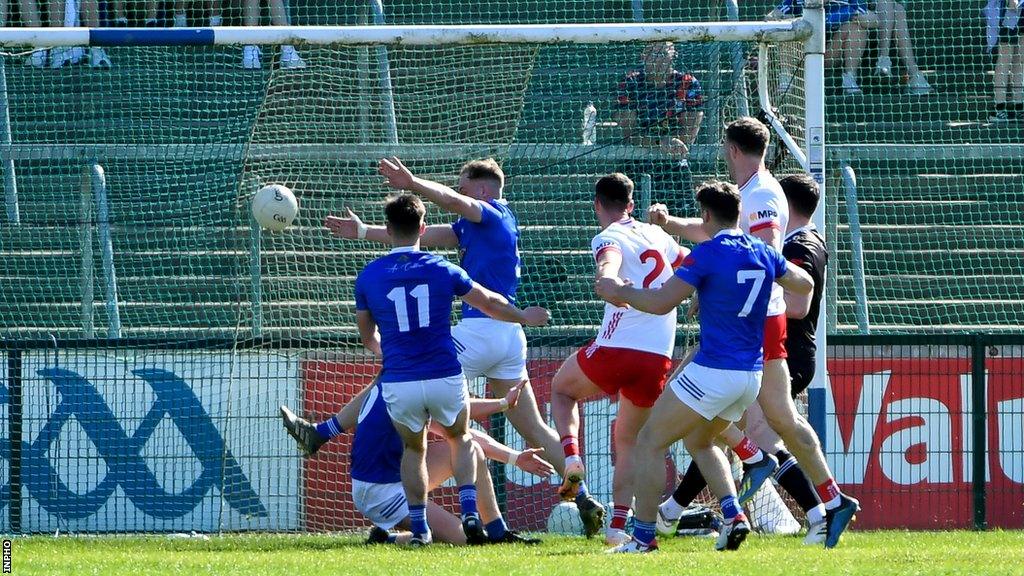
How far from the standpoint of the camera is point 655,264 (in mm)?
7859

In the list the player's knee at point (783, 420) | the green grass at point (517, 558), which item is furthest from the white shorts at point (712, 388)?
the green grass at point (517, 558)

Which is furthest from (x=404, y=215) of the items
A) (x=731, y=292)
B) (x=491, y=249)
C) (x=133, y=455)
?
(x=133, y=455)

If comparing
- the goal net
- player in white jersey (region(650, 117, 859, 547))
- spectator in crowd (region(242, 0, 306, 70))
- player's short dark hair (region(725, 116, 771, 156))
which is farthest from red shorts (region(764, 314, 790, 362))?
spectator in crowd (region(242, 0, 306, 70))

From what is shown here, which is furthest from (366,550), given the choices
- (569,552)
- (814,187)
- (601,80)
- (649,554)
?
(601,80)

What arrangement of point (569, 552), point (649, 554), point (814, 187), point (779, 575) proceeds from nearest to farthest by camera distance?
point (779, 575)
point (649, 554)
point (569, 552)
point (814, 187)

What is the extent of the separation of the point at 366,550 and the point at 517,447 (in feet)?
8.78

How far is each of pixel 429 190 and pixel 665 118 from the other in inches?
120

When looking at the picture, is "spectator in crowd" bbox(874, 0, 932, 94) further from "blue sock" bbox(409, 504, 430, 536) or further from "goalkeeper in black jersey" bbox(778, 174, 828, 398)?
"blue sock" bbox(409, 504, 430, 536)

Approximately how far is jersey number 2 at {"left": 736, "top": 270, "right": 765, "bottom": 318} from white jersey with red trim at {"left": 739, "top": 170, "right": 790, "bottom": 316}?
0.56m

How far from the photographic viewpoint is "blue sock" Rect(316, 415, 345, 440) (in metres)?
8.34

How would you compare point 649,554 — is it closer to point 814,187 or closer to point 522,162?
point 814,187

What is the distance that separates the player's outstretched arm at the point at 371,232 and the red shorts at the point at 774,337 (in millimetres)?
2110

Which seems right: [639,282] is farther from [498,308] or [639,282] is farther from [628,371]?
[498,308]

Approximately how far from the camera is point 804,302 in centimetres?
767
